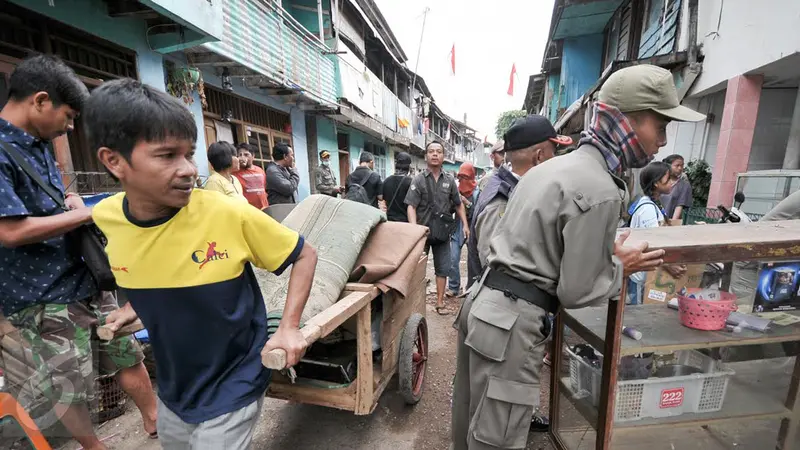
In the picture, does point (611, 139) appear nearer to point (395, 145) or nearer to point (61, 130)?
point (61, 130)

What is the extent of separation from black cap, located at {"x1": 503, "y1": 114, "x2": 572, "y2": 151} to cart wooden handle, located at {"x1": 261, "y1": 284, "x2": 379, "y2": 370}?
1574 millimetres

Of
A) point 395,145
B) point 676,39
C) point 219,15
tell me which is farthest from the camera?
point 395,145

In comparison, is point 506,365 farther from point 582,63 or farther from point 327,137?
point 582,63

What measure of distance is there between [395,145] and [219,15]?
15009 millimetres

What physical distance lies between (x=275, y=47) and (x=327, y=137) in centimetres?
459

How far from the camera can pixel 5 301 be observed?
1.63 m

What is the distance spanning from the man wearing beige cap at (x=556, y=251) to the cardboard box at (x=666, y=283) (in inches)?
69.2

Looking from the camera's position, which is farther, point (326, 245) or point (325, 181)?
point (325, 181)

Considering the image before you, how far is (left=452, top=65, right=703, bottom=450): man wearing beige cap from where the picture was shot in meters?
1.33

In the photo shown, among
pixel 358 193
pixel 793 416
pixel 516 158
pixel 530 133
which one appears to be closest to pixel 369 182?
pixel 358 193

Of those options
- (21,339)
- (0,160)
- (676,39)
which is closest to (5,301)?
(21,339)

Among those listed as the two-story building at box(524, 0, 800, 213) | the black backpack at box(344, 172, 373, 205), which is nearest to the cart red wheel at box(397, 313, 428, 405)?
the black backpack at box(344, 172, 373, 205)

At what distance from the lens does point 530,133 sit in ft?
8.38

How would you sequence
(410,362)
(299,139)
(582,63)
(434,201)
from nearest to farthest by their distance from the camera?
(410,362) → (434,201) → (299,139) → (582,63)
